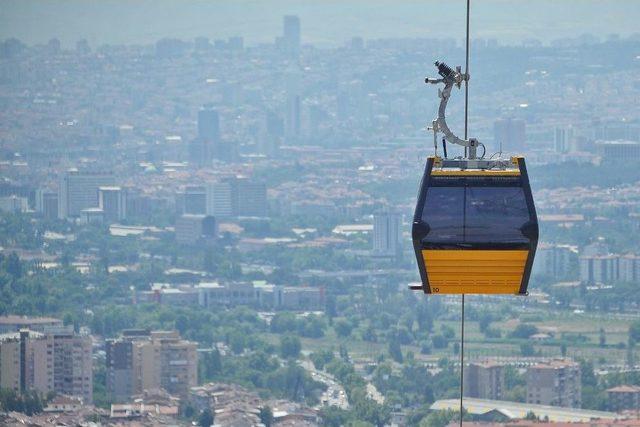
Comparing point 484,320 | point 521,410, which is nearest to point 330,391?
point 521,410

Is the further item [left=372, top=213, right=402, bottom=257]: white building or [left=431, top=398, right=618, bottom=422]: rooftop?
[left=372, top=213, right=402, bottom=257]: white building

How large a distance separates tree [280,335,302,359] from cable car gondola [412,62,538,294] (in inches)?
2313

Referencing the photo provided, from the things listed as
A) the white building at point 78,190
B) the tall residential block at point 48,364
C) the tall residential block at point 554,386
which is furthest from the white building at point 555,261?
the tall residential block at point 554,386

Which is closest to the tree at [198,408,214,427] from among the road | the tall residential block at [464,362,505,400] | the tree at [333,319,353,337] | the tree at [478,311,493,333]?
the road

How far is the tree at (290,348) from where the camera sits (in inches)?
2650

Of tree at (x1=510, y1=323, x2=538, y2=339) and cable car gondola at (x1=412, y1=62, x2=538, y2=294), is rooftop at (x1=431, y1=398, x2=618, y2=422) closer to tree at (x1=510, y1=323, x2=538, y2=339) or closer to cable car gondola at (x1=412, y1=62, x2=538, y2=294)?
tree at (x1=510, y1=323, x2=538, y2=339)

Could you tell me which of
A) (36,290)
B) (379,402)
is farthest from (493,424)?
(36,290)

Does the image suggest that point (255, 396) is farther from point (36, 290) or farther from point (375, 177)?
point (375, 177)

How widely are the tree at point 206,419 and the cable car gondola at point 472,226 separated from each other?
143 ft

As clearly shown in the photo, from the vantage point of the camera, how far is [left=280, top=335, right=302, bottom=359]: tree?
221 ft

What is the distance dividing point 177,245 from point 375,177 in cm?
1832

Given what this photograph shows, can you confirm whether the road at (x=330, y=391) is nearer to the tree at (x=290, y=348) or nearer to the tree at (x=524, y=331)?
the tree at (x=290, y=348)

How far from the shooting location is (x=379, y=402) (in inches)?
2210

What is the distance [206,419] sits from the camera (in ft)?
171
